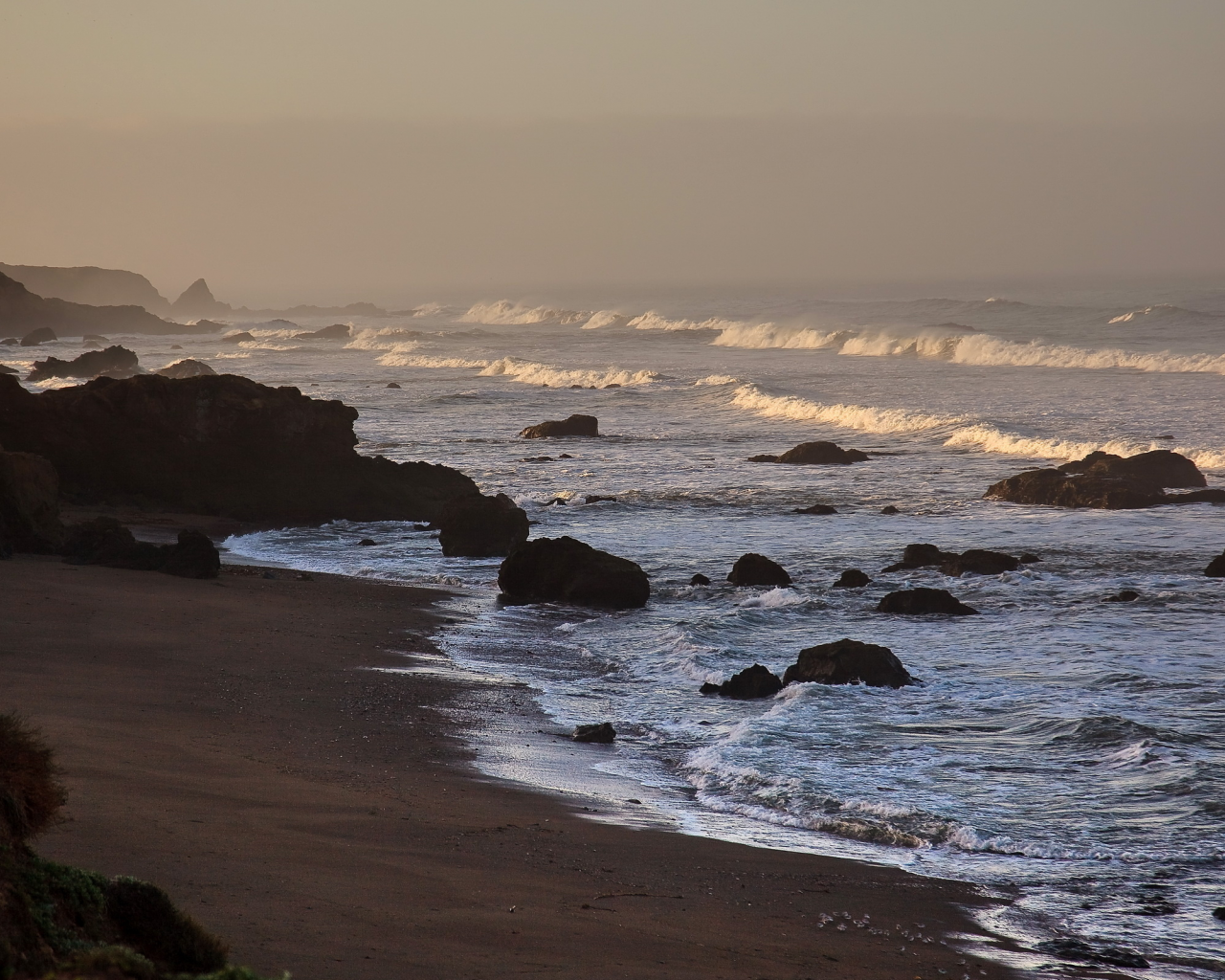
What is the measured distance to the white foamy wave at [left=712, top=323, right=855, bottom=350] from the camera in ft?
240

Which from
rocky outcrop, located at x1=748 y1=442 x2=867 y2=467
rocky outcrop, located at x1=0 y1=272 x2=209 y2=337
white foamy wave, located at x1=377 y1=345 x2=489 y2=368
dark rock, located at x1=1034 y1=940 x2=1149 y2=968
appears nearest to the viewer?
dark rock, located at x1=1034 y1=940 x2=1149 y2=968

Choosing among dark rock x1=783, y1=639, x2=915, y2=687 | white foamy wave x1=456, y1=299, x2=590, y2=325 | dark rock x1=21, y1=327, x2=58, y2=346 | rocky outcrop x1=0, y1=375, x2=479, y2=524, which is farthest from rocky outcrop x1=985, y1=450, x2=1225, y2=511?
white foamy wave x1=456, y1=299, x2=590, y2=325

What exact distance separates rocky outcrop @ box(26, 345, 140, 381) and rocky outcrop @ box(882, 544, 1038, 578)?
34.8 meters

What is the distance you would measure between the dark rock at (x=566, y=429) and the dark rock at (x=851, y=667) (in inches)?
837

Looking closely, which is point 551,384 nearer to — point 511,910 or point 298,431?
point 298,431

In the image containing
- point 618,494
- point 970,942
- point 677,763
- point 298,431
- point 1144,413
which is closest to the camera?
point 970,942

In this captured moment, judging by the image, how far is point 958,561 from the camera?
51.8ft

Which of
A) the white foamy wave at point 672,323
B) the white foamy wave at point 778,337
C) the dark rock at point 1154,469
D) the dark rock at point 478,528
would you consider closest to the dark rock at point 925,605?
the dark rock at point 478,528

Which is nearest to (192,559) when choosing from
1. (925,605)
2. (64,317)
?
(925,605)

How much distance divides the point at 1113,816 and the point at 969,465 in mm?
19295

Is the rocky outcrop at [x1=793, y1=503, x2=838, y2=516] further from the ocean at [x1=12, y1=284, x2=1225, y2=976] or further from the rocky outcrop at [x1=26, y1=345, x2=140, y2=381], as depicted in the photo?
the rocky outcrop at [x1=26, y1=345, x2=140, y2=381]

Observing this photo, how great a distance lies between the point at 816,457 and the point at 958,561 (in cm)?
1090

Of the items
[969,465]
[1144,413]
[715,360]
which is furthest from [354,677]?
[715,360]

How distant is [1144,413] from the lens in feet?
111
